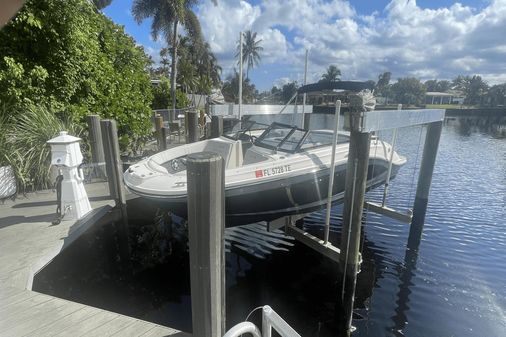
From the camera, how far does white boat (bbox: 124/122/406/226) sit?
4.55 meters

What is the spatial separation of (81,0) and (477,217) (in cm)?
1115

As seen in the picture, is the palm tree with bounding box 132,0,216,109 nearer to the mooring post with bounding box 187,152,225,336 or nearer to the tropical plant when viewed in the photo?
the tropical plant

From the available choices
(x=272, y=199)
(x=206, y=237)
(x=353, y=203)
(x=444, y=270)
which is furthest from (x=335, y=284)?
(x=206, y=237)

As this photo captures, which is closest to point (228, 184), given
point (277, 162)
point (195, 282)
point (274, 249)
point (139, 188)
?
point (277, 162)

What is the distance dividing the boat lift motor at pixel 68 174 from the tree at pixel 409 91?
89.9 metres

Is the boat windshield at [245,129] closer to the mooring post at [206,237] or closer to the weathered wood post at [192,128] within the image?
the weathered wood post at [192,128]

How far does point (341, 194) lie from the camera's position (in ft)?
19.1

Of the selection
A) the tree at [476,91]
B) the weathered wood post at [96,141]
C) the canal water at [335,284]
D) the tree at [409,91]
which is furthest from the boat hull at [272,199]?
the tree at [476,91]

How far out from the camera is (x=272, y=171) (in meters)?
4.67

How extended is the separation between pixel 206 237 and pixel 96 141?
5325 mm

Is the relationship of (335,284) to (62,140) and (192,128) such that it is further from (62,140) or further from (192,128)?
(192,128)

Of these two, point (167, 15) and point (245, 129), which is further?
point (167, 15)

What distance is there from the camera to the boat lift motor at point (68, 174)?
4.93 meters

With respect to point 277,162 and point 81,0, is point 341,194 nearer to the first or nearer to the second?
point 277,162
